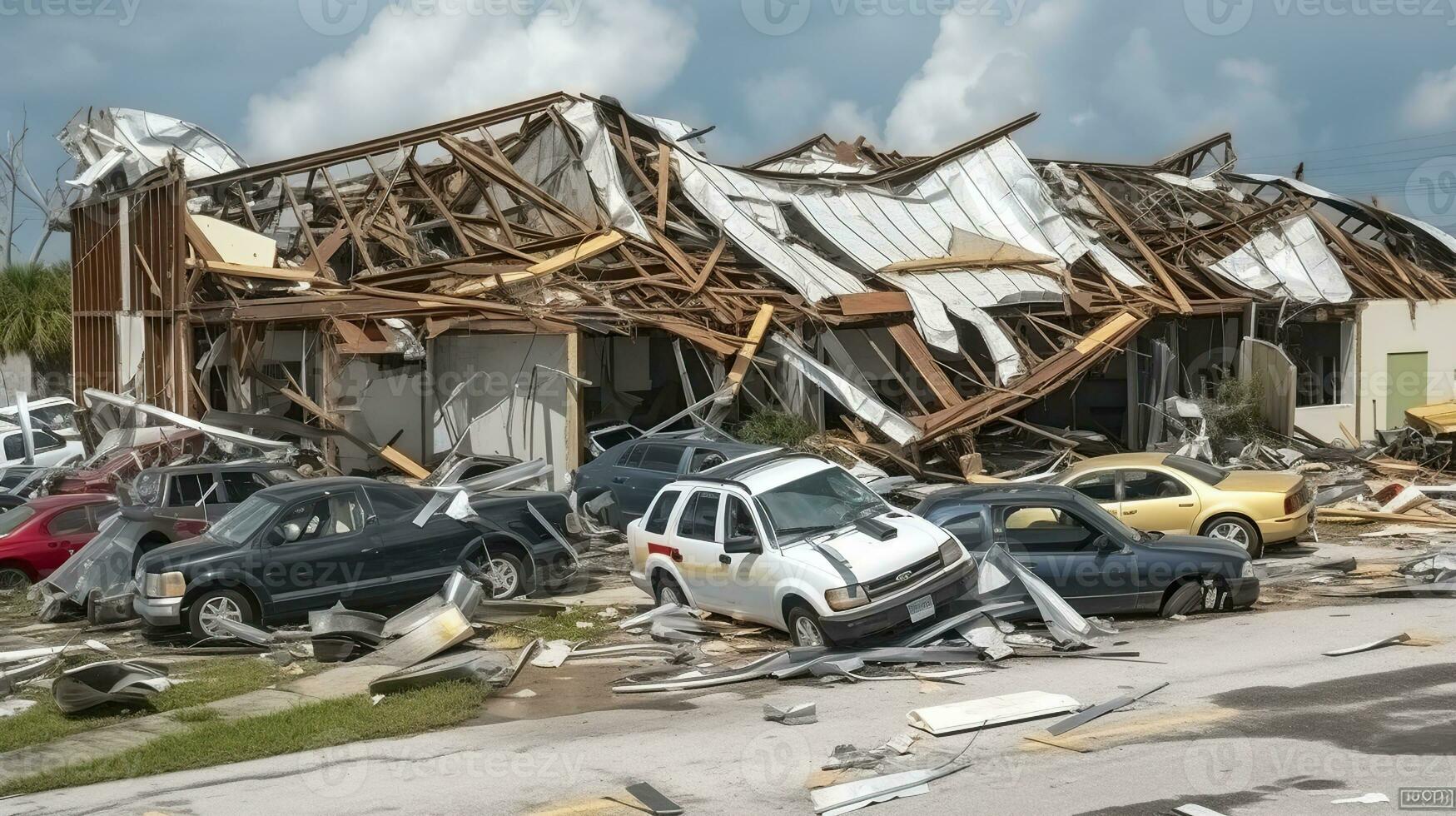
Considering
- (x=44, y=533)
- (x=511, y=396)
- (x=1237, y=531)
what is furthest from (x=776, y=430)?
(x=44, y=533)

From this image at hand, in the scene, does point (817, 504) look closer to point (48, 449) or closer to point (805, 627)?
point (805, 627)

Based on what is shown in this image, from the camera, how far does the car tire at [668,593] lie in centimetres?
1241

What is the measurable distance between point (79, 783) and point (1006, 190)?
80.9ft

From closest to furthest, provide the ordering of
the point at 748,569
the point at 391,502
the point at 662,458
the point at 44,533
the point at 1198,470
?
the point at 748,569
the point at 391,502
the point at 1198,470
the point at 44,533
the point at 662,458

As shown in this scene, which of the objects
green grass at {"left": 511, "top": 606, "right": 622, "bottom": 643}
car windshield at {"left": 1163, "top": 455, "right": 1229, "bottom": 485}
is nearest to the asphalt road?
green grass at {"left": 511, "top": 606, "right": 622, "bottom": 643}

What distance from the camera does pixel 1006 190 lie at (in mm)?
29266

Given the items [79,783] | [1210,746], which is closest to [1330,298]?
[1210,746]

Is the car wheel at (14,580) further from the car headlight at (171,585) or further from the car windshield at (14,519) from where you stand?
the car headlight at (171,585)

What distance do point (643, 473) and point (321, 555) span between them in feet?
20.1

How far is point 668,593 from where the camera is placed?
12562mm

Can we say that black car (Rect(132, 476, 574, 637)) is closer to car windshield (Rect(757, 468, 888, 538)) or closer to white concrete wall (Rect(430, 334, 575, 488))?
car windshield (Rect(757, 468, 888, 538))

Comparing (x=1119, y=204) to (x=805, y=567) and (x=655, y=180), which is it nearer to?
(x=655, y=180)

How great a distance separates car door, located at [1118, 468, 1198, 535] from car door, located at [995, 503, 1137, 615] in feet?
10.1

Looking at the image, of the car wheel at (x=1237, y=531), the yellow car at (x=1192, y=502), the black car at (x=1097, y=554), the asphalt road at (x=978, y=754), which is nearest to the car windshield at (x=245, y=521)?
the asphalt road at (x=978, y=754)
